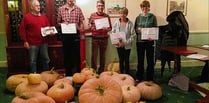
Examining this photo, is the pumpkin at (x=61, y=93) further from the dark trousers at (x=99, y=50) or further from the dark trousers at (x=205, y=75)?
the dark trousers at (x=205, y=75)

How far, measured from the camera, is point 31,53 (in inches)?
164

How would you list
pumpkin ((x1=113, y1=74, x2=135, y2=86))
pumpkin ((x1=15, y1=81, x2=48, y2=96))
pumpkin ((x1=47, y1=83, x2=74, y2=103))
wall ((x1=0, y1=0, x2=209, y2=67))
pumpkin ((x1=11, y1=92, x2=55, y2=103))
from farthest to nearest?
wall ((x1=0, y1=0, x2=209, y2=67)) < pumpkin ((x1=113, y1=74, x2=135, y2=86)) < pumpkin ((x1=15, y1=81, x2=48, y2=96)) < pumpkin ((x1=47, y1=83, x2=74, y2=103)) < pumpkin ((x1=11, y1=92, x2=55, y2=103))

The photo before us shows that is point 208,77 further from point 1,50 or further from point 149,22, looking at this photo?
point 1,50

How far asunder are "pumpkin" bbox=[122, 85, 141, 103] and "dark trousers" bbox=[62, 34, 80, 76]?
1.63 meters

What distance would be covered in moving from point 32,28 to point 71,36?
684 millimetres

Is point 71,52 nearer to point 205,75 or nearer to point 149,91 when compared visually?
point 149,91

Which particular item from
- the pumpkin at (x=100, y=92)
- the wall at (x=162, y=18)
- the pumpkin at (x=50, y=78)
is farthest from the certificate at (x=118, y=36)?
the pumpkin at (x=100, y=92)

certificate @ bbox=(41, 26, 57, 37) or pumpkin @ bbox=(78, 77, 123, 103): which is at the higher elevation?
certificate @ bbox=(41, 26, 57, 37)

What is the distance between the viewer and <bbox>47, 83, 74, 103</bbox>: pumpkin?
110 inches

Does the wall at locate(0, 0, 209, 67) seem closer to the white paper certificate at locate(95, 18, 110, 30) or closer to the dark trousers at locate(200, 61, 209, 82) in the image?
the white paper certificate at locate(95, 18, 110, 30)

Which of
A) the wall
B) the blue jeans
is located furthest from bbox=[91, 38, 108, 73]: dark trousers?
the blue jeans

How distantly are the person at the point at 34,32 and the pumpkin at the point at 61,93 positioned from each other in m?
1.38

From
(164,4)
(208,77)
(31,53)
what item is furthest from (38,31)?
(208,77)

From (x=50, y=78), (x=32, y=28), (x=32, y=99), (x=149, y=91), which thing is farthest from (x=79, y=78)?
(x=32, y=28)
